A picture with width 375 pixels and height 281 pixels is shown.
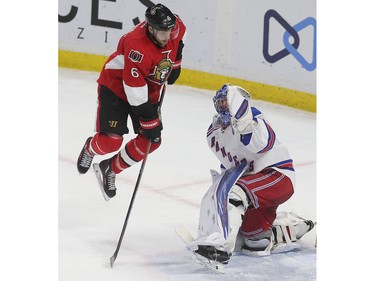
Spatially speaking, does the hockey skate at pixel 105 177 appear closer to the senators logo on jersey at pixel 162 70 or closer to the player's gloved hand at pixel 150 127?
the player's gloved hand at pixel 150 127

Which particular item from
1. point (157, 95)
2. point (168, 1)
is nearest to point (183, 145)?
point (168, 1)

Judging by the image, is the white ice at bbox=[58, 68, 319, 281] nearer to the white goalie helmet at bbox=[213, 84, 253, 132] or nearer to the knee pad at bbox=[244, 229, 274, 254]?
the knee pad at bbox=[244, 229, 274, 254]

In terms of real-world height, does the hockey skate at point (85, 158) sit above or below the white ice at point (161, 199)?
above

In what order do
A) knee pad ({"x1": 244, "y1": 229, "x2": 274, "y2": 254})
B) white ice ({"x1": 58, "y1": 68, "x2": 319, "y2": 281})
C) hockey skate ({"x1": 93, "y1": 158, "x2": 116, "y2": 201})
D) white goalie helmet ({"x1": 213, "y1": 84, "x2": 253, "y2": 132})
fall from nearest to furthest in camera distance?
white goalie helmet ({"x1": 213, "y1": 84, "x2": 253, "y2": 132}), white ice ({"x1": 58, "y1": 68, "x2": 319, "y2": 281}), knee pad ({"x1": 244, "y1": 229, "x2": 274, "y2": 254}), hockey skate ({"x1": 93, "y1": 158, "x2": 116, "y2": 201})

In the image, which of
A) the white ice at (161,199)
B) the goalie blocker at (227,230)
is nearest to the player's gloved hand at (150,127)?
the goalie blocker at (227,230)

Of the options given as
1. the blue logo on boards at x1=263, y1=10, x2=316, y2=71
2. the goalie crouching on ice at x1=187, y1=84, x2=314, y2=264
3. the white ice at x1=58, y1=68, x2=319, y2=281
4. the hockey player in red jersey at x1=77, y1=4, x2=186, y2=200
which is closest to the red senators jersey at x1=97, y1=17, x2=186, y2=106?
the hockey player in red jersey at x1=77, y1=4, x2=186, y2=200

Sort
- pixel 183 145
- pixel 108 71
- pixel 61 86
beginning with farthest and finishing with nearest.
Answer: pixel 61 86 → pixel 183 145 → pixel 108 71
